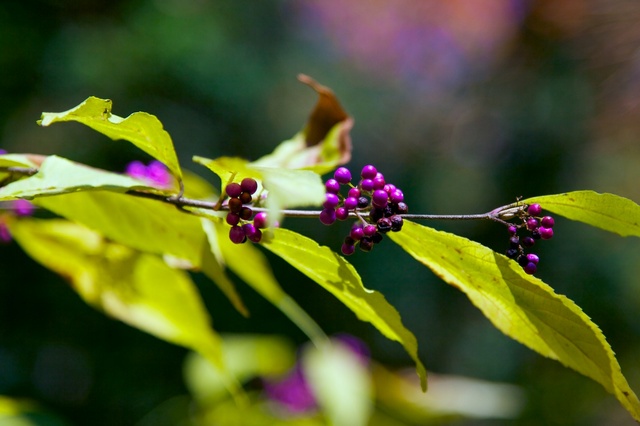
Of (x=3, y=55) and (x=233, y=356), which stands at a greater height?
(x=233, y=356)

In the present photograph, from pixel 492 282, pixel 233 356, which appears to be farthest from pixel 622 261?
pixel 492 282

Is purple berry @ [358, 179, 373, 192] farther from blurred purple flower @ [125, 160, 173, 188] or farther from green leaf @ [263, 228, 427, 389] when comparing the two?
blurred purple flower @ [125, 160, 173, 188]

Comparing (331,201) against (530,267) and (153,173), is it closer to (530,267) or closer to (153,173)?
(530,267)

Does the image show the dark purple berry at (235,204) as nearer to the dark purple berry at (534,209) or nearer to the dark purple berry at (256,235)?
the dark purple berry at (256,235)

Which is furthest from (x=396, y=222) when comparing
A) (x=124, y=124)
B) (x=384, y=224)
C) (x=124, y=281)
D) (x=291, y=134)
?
(x=291, y=134)

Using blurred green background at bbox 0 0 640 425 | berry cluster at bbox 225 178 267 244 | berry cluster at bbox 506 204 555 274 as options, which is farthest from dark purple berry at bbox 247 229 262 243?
blurred green background at bbox 0 0 640 425

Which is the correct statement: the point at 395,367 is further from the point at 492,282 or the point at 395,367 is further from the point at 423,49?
the point at 492,282
